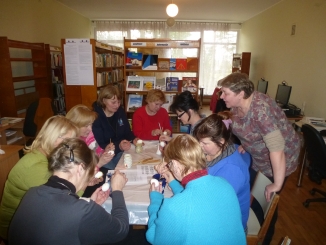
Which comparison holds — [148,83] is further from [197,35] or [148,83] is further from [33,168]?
[197,35]

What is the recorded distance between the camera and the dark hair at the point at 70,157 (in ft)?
3.45

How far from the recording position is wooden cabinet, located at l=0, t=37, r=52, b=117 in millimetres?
3691

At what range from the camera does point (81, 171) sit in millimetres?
1091

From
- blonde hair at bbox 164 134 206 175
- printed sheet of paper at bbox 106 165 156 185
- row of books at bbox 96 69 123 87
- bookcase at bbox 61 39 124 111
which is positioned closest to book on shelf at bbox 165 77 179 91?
bookcase at bbox 61 39 124 111

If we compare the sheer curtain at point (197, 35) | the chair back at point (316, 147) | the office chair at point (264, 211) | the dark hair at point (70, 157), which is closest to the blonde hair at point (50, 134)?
the dark hair at point (70, 157)

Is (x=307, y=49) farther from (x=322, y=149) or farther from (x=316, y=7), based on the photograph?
(x=322, y=149)

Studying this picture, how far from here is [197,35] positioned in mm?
8625

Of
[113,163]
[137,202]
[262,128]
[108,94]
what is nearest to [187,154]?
[137,202]

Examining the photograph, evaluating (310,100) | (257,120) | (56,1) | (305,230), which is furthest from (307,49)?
(56,1)

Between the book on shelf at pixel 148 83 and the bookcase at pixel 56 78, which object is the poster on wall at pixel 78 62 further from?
the bookcase at pixel 56 78

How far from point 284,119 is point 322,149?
1.08m

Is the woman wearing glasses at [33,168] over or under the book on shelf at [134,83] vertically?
under

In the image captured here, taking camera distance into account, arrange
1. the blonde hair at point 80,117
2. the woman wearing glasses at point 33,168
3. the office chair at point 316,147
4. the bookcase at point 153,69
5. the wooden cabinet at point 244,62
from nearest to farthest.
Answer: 1. the woman wearing glasses at point 33,168
2. the blonde hair at point 80,117
3. the office chair at point 316,147
4. the bookcase at point 153,69
5. the wooden cabinet at point 244,62

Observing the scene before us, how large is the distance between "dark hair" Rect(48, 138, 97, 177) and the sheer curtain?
803 cm
